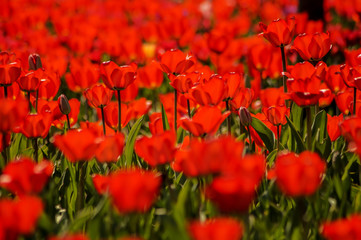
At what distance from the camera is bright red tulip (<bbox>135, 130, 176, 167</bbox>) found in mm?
1672

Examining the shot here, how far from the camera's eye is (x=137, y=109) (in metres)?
2.84

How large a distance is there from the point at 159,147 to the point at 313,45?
113 cm

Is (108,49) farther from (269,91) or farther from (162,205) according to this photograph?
(162,205)

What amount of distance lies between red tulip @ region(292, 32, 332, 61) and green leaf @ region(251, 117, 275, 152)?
1.27 ft

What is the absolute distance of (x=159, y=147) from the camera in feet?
5.54

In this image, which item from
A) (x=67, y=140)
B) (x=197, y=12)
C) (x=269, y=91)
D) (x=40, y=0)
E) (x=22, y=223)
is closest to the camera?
(x=22, y=223)

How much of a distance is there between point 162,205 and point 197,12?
5.92 meters

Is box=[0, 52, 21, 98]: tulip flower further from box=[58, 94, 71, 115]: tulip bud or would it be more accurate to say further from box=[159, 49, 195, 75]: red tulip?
box=[159, 49, 195, 75]: red tulip

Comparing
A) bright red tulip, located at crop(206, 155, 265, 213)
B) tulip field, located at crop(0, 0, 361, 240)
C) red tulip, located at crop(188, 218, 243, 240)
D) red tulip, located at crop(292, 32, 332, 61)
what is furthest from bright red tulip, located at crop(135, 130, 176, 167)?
red tulip, located at crop(292, 32, 332, 61)

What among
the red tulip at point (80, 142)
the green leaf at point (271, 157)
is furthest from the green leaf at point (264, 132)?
the red tulip at point (80, 142)

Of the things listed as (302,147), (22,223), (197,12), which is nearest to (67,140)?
(22,223)

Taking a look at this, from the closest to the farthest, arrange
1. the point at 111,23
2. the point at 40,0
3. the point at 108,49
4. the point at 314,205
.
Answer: the point at 314,205 < the point at 108,49 < the point at 111,23 < the point at 40,0

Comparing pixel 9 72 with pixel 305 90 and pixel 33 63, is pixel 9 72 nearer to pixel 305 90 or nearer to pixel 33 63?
pixel 33 63

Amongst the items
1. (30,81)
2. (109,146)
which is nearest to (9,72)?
(30,81)
